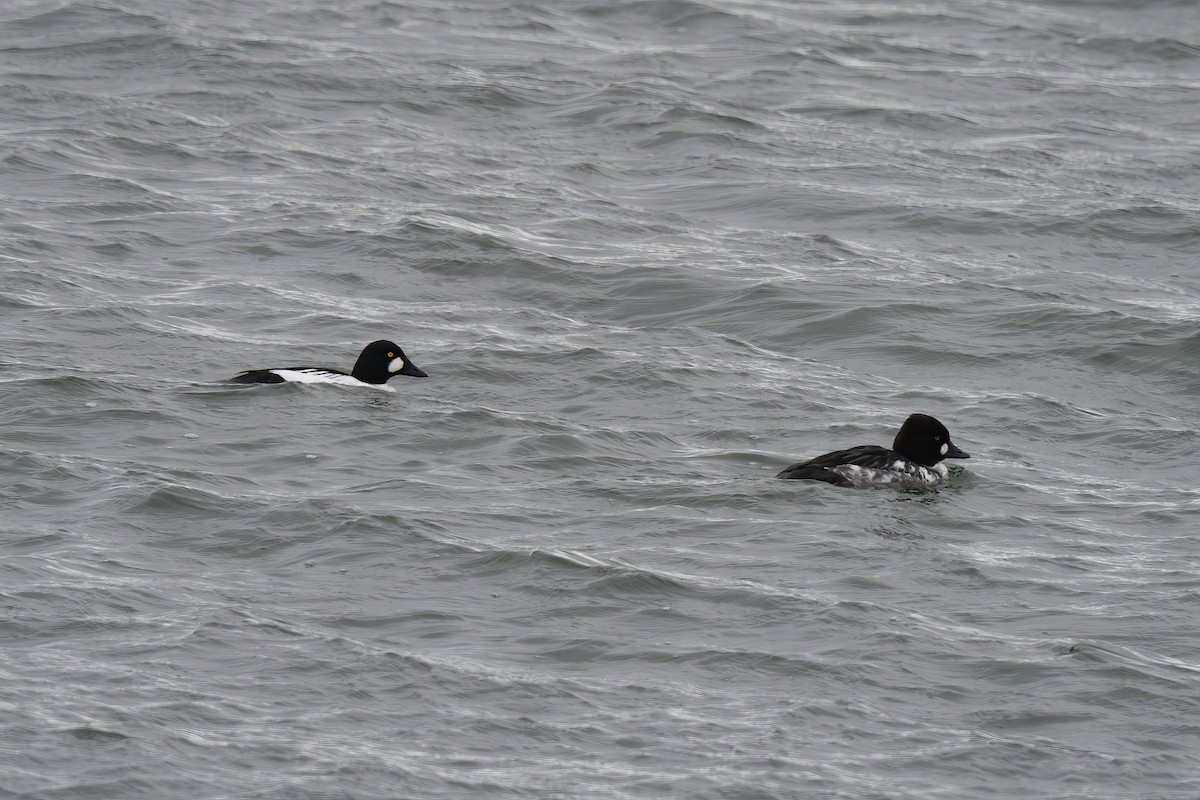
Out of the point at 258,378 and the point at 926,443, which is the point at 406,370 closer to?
the point at 258,378

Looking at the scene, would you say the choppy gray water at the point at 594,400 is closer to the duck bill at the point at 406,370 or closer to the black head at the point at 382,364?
the duck bill at the point at 406,370

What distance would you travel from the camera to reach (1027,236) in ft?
61.5

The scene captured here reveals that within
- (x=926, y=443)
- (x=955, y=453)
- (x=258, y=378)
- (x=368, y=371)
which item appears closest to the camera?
(x=926, y=443)

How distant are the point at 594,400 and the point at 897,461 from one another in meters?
2.38

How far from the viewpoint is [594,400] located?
46.5 ft

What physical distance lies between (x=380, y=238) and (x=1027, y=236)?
19.6 ft

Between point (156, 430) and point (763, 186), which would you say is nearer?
point (156, 430)

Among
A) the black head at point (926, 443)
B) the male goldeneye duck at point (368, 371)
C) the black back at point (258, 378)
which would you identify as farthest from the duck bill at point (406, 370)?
the black head at point (926, 443)

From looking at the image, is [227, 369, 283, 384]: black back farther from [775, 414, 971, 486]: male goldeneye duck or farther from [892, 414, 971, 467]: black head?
[892, 414, 971, 467]: black head

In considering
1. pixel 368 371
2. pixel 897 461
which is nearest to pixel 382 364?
pixel 368 371

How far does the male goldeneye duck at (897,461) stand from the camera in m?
12.4

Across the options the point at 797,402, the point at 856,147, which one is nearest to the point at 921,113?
the point at 856,147

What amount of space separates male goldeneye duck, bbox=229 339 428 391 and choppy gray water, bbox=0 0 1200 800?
0.20m

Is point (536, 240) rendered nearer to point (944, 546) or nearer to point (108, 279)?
point (108, 279)
